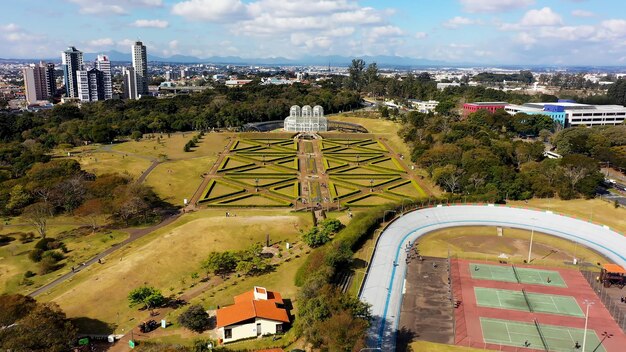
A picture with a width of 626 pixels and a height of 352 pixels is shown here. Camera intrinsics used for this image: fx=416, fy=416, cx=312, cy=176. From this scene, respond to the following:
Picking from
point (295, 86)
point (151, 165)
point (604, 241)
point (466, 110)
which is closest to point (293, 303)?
point (604, 241)

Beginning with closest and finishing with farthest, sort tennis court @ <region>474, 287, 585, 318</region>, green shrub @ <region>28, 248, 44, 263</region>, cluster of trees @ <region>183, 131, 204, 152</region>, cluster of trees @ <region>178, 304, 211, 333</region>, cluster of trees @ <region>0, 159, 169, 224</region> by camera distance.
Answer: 1. cluster of trees @ <region>178, 304, 211, 333</region>
2. tennis court @ <region>474, 287, 585, 318</region>
3. green shrub @ <region>28, 248, 44, 263</region>
4. cluster of trees @ <region>0, 159, 169, 224</region>
5. cluster of trees @ <region>183, 131, 204, 152</region>

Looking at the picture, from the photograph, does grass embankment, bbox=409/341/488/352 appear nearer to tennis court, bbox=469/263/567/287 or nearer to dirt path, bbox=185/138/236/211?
tennis court, bbox=469/263/567/287

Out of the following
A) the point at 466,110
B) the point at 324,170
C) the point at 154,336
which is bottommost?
the point at 154,336

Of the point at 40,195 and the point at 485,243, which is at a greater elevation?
the point at 40,195

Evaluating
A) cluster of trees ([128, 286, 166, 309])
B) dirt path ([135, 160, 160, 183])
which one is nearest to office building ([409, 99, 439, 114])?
dirt path ([135, 160, 160, 183])

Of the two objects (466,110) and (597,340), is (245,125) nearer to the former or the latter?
(466,110)

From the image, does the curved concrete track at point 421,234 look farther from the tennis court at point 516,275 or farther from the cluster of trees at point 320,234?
the tennis court at point 516,275
